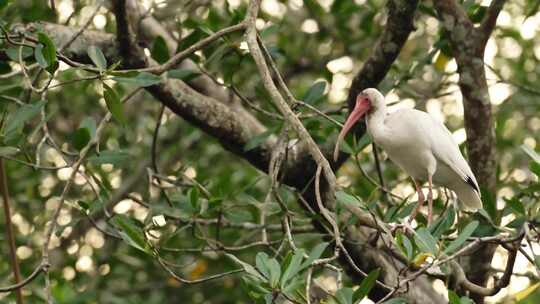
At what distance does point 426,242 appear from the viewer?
3029mm

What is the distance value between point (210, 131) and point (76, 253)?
2.34m

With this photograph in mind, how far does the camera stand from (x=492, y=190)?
450cm

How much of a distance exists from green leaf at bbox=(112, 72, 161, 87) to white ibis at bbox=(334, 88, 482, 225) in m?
1.04

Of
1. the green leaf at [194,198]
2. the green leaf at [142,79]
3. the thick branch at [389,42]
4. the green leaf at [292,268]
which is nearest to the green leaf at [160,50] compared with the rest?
the green leaf at [194,198]

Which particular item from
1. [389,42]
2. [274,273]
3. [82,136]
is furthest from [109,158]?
[274,273]

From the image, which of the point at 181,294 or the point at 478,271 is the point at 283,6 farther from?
the point at 478,271

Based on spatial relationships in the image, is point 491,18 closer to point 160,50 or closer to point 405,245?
point 160,50

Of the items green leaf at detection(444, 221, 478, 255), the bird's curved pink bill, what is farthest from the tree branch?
green leaf at detection(444, 221, 478, 255)

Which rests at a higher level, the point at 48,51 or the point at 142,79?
the point at 48,51

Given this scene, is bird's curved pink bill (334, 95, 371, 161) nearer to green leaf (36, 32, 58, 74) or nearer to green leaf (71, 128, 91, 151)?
green leaf (71, 128, 91, 151)

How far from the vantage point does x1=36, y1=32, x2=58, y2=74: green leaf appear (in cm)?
339

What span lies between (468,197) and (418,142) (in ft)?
1.18

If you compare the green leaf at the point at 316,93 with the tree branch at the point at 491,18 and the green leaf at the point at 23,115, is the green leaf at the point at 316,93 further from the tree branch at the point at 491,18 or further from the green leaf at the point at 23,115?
the green leaf at the point at 23,115

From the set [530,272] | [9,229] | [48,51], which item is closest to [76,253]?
[9,229]
